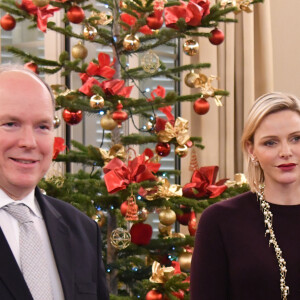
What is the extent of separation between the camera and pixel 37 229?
5.36 ft

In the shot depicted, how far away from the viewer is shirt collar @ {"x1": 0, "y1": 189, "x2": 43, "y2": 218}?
5.13 feet

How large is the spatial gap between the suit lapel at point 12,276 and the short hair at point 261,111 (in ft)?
3.21

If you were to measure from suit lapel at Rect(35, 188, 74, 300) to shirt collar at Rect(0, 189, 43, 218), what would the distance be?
0.01 metres

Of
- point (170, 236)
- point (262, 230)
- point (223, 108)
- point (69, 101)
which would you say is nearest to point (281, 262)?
point (262, 230)

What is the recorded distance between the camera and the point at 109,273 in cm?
299

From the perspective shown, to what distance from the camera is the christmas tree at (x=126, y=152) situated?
9.27 ft

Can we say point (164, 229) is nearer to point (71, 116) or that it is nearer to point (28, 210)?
point (71, 116)

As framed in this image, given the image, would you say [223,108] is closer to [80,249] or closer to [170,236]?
[170,236]

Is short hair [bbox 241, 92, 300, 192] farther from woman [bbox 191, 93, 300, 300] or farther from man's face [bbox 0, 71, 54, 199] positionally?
man's face [bbox 0, 71, 54, 199]

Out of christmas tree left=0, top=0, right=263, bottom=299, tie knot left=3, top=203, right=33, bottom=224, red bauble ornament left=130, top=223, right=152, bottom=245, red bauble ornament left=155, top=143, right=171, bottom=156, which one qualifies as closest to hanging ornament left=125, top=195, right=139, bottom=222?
christmas tree left=0, top=0, right=263, bottom=299

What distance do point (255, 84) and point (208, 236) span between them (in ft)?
6.14

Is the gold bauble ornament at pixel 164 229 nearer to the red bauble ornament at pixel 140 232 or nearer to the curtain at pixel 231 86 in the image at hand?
the red bauble ornament at pixel 140 232

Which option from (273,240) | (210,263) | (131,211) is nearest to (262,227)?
(273,240)

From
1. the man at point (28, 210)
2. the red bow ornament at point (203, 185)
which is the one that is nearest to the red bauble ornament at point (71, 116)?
the red bow ornament at point (203, 185)
